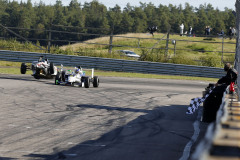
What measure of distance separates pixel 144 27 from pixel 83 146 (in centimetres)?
11451

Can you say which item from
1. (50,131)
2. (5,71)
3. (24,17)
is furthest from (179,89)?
(24,17)

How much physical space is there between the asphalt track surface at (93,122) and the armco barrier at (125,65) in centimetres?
862

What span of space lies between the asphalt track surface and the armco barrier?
8.62 metres

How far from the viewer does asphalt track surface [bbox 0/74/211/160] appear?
8.31 m

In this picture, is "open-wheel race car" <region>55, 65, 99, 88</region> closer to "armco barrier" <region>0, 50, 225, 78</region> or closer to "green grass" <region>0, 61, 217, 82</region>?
"green grass" <region>0, 61, 217, 82</region>

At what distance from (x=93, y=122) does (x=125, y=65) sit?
58.3 ft

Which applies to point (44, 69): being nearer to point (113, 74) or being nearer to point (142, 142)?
point (113, 74)

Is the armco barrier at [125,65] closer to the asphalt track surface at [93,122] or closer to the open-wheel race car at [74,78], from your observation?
the asphalt track surface at [93,122]

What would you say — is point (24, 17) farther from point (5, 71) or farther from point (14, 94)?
point (14, 94)

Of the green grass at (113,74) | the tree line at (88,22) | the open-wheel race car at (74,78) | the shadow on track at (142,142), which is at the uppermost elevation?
the tree line at (88,22)

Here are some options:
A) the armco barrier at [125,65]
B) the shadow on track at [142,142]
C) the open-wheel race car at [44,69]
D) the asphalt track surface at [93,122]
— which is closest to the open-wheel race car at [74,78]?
the asphalt track surface at [93,122]

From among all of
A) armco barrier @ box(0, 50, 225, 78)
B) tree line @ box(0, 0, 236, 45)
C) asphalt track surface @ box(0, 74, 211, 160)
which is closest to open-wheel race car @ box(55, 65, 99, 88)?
asphalt track surface @ box(0, 74, 211, 160)

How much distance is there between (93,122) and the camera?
11594mm

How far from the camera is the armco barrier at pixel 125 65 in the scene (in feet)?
94.6
